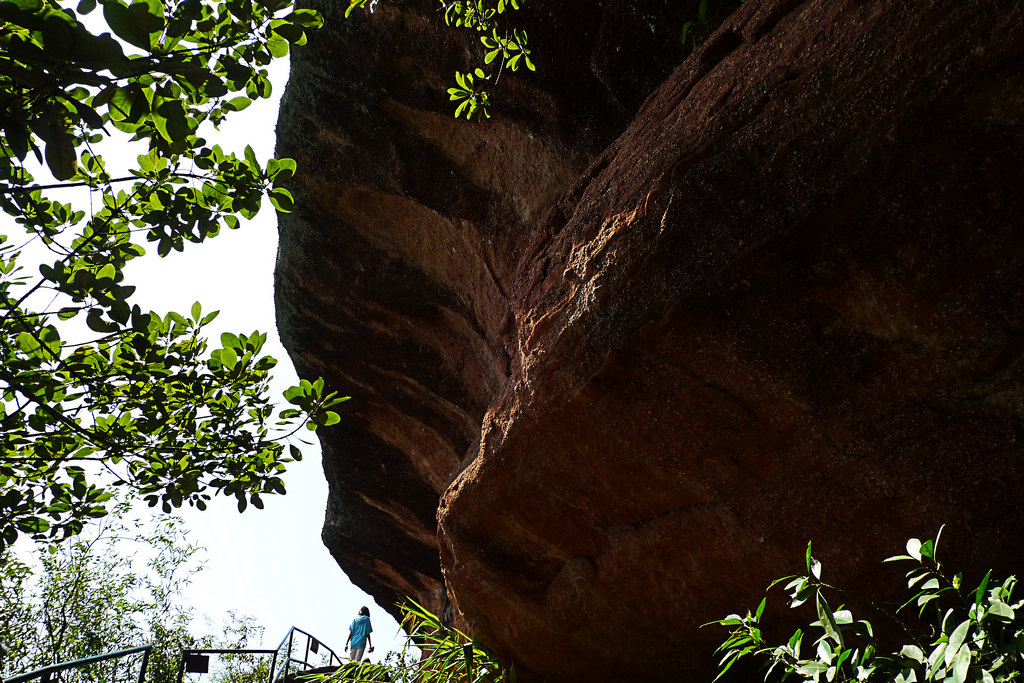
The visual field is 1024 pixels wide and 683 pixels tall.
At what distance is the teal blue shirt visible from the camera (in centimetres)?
1053

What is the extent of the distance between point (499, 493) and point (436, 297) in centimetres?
298

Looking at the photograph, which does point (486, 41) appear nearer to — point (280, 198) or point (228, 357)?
point (280, 198)

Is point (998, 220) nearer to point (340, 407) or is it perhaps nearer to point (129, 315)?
point (129, 315)

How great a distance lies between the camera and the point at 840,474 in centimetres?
322

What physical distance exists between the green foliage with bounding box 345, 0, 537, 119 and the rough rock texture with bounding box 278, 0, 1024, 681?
17 cm

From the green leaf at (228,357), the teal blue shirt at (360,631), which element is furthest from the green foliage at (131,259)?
the teal blue shirt at (360,631)

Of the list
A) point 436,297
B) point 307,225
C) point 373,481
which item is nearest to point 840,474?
point 436,297

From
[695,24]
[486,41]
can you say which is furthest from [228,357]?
[695,24]

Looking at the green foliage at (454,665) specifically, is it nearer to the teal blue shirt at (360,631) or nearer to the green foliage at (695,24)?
the green foliage at (695,24)

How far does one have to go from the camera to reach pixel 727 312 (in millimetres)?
2986

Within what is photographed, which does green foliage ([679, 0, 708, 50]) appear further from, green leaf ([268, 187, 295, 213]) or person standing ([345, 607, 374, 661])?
person standing ([345, 607, 374, 661])

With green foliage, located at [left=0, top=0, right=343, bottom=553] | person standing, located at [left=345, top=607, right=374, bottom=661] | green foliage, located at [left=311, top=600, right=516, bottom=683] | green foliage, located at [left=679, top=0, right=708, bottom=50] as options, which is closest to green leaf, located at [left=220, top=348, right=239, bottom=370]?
green foliage, located at [left=0, top=0, right=343, bottom=553]

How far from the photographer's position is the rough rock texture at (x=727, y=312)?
2.56m

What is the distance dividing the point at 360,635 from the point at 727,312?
9470mm
